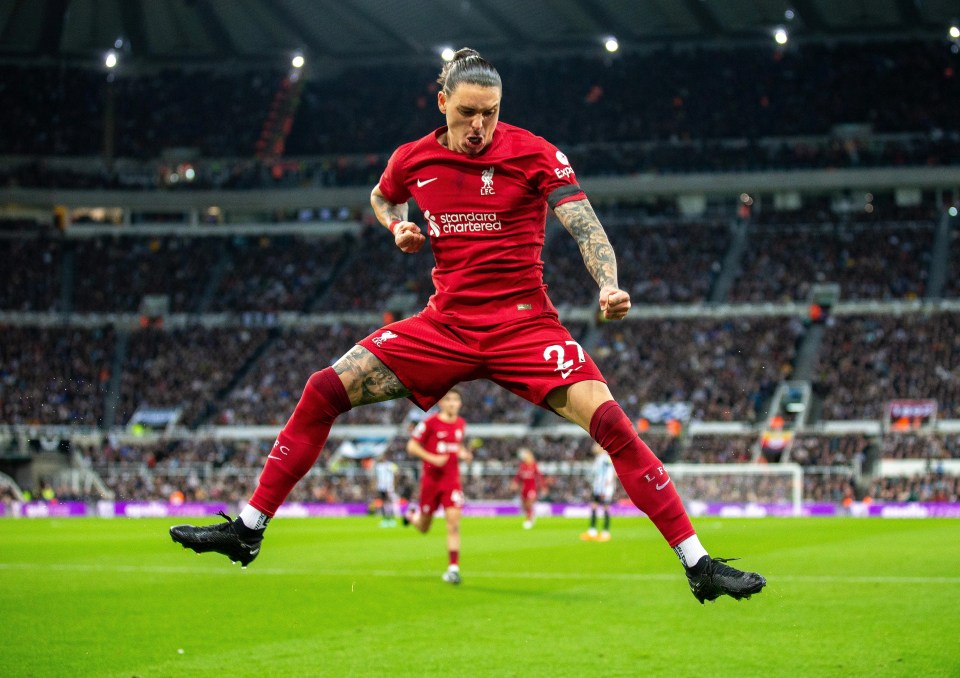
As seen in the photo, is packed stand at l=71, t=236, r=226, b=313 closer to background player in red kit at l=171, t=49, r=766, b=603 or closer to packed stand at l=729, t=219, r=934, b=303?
packed stand at l=729, t=219, r=934, b=303

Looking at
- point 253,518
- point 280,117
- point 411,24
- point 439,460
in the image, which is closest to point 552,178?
point 253,518

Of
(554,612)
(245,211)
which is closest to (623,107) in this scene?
(245,211)

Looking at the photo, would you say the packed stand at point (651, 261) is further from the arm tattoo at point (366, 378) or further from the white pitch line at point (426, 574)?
the arm tattoo at point (366, 378)

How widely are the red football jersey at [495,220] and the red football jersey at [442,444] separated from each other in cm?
890

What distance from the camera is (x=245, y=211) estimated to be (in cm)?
5944

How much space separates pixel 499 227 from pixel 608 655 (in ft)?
11.9

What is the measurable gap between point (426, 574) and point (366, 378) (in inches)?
383

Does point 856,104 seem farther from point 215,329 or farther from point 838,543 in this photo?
point 838,543

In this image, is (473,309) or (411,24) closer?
(473,309)

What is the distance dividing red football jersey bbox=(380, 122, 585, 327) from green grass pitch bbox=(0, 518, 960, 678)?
2.70 meters

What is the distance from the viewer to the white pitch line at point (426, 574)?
1419 cm

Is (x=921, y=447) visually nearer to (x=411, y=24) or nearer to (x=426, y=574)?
(x=426, y=574)

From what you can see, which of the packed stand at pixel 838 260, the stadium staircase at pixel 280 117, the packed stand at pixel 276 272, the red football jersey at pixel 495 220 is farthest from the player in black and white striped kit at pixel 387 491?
the stadium staircase at pixel 280 117

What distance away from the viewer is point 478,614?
11242mm
